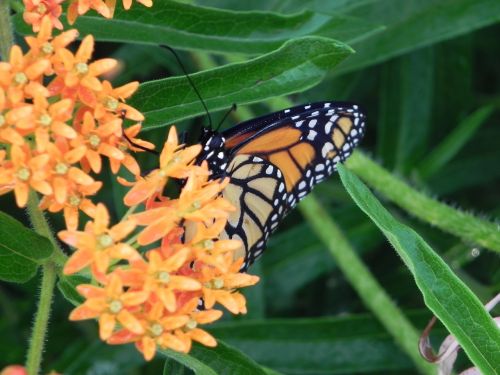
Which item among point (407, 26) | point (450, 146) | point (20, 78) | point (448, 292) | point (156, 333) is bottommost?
point (448, 292)

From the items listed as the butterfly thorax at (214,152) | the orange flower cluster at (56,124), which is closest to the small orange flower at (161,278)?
the orange flower cluster at (56,124)

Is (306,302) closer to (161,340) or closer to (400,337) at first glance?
(400,337)

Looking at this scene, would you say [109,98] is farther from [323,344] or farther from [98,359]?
[323,344]

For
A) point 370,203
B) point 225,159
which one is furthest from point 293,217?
point 370,203

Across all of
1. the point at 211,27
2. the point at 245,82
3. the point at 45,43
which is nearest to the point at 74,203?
the point at 45,43

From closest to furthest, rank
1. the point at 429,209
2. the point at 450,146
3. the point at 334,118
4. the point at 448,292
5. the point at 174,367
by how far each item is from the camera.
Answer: the point at 448,292
the point at 174,367
the point at 334,118
the point at 429,209
the point at 450,146

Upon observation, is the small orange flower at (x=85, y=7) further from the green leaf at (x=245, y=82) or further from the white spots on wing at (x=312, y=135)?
the white spots on wing at (x=312, y=135)

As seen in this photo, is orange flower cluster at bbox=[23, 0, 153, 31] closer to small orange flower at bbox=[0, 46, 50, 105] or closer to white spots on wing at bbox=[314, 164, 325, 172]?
small orange flower at bbox=[0, 46, 50, 105]
